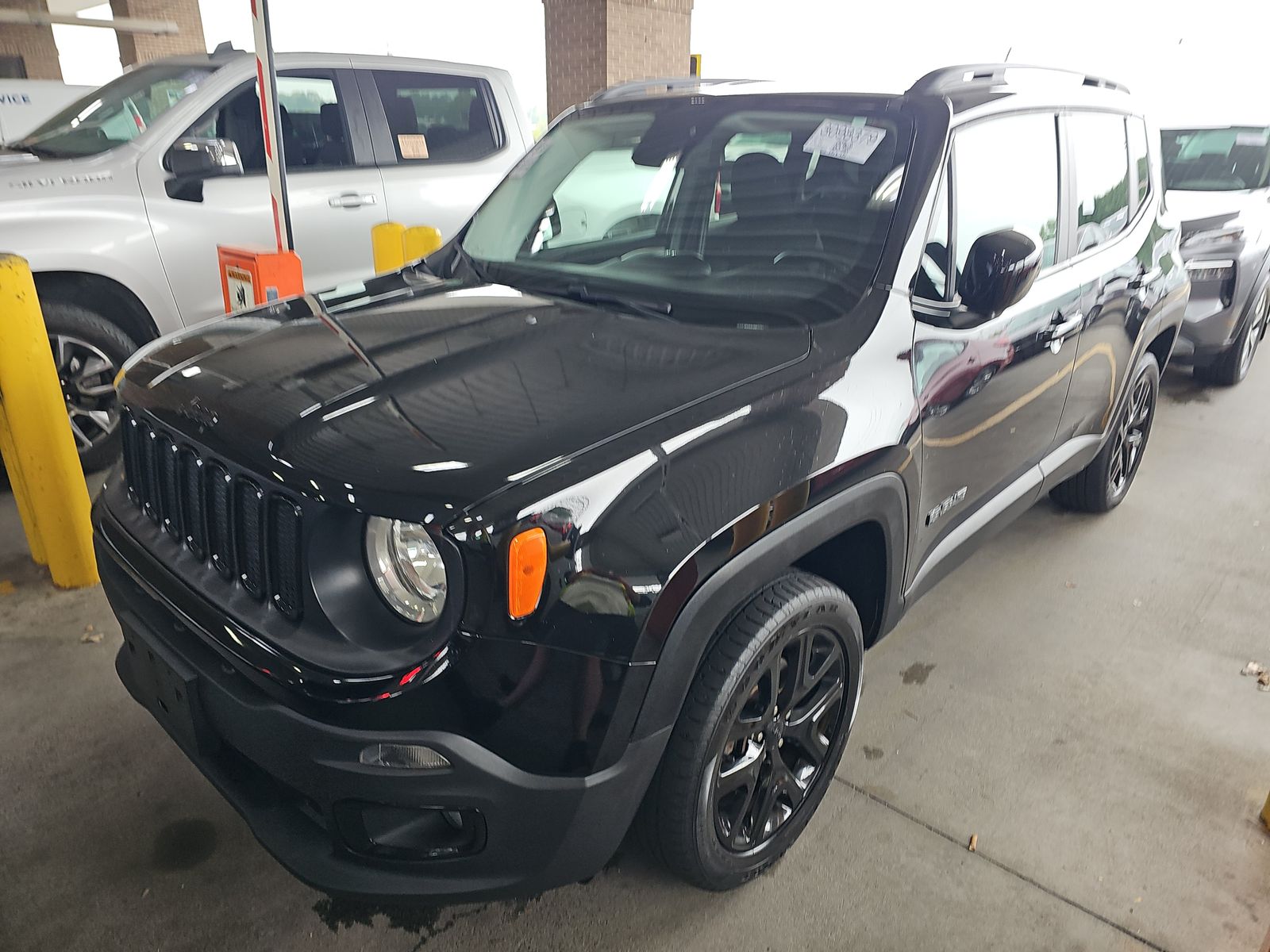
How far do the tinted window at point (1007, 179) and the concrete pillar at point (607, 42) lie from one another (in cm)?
912

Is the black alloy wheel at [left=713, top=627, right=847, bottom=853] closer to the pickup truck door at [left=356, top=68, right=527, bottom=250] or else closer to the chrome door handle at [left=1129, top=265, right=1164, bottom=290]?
the chrome door handle at [left=1129, top=265, right=1164, bottom=290]

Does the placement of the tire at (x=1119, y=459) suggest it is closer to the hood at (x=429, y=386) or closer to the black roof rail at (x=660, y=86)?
the black roof rail at (x=660, y=86)

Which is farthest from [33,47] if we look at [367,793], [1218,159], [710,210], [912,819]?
[912,819]

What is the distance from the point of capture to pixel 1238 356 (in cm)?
594

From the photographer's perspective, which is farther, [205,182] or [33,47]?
[33,47]

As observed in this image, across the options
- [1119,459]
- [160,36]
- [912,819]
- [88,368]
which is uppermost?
[160,36]

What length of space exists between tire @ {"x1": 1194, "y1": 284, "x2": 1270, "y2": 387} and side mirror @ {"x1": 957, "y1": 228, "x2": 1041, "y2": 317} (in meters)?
4.73

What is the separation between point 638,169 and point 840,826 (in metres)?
1.86

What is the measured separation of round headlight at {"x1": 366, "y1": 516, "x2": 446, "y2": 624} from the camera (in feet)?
4.88

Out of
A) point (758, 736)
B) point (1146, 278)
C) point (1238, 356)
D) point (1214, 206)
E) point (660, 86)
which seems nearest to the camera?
point (758, 736)

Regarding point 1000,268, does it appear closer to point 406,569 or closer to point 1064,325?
point 1064,325

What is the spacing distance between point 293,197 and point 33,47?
69.0 feet

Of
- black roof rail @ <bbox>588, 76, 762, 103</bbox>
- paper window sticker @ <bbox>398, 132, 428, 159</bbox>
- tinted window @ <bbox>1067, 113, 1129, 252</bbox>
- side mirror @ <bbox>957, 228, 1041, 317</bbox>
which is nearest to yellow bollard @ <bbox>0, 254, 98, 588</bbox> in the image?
black roof rail @ <bbox>588, 76, 762, 103</bbox>

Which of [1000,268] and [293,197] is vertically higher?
[1000,268]
